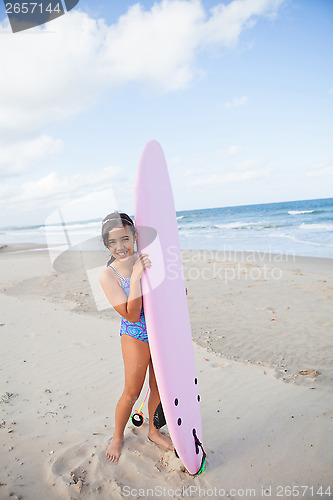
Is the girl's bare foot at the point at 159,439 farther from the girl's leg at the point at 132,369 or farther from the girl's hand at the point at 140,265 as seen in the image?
the girl's hand at the point at 140,265

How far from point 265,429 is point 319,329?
2563 mm

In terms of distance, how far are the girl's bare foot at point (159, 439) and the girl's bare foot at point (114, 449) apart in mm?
240

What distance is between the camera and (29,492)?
6.71 feet

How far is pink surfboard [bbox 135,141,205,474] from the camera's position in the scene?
2.08 meters

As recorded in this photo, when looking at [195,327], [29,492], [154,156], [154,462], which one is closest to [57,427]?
[29,492]

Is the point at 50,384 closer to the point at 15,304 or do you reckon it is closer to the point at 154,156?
the point at 154,156

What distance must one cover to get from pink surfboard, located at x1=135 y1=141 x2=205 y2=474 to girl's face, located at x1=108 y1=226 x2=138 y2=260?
0.08m
